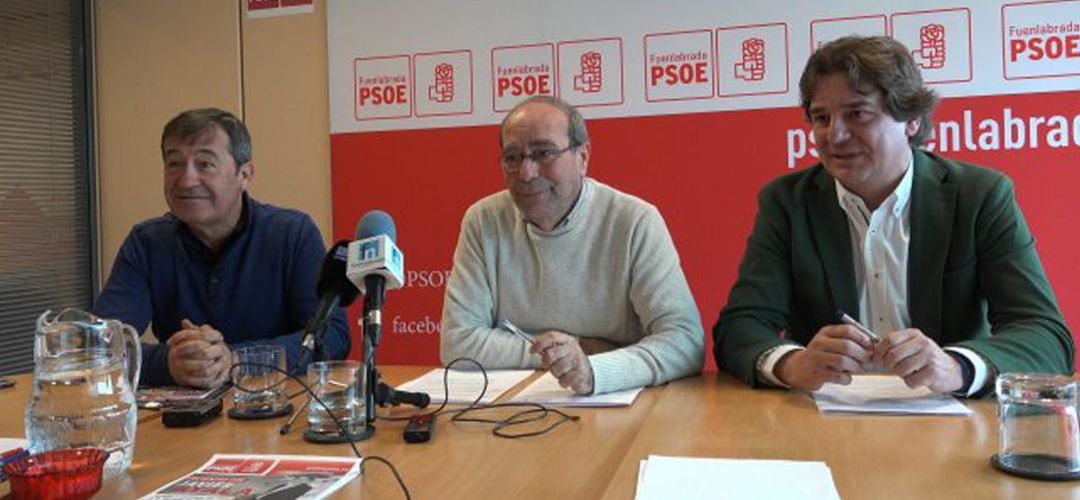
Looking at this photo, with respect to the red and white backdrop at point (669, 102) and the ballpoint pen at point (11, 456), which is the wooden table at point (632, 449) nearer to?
the ballpoint pen at point (11, 456)

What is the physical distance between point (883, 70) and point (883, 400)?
0.71 metres

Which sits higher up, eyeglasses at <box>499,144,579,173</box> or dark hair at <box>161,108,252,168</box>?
dark hair at <box>161,108,252,168</box>

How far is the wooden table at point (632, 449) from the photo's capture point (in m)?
1.03

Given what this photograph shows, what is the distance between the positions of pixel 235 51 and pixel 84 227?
107cm

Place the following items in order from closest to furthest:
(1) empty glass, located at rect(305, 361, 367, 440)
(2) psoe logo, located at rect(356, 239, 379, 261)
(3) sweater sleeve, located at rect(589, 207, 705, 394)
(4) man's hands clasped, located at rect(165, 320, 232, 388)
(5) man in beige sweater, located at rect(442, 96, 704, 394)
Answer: (2) psoe logo, located at rect(356, 239, 379, 261) < (1) empty glass, located at rect(305, 361, 367, 440) < (3) sweater sleeve, located at rect(589, 207, 705, 394) < (4) man's hands clasped, located at rect(165, 320, 232, 388) < (5) man in beige sweater, located at rect(442, 96, 704, 394)

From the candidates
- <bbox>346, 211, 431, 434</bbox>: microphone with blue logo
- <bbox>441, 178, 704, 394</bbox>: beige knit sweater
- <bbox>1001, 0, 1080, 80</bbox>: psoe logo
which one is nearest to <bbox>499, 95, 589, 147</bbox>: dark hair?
<bbox>441, 178, 704, 394</bbox>: beige knit sweater

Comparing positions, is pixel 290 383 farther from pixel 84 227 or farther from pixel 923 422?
pixel 84 227

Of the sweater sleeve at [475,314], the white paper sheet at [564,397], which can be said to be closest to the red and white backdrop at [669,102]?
the sweater sleeve at [475,314]

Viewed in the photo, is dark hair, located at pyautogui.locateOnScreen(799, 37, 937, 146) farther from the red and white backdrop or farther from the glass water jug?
the glass water jug

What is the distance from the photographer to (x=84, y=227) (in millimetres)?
3727

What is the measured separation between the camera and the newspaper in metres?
1.04

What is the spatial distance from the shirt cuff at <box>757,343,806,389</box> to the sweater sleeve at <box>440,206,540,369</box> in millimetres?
481

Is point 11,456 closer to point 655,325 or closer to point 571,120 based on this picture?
point 655,325

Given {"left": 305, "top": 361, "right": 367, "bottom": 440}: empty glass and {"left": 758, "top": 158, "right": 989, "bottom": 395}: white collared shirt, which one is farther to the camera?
{"left": 758, "top": 158, "right": 989, "bottom": 395}: white collared shirt
